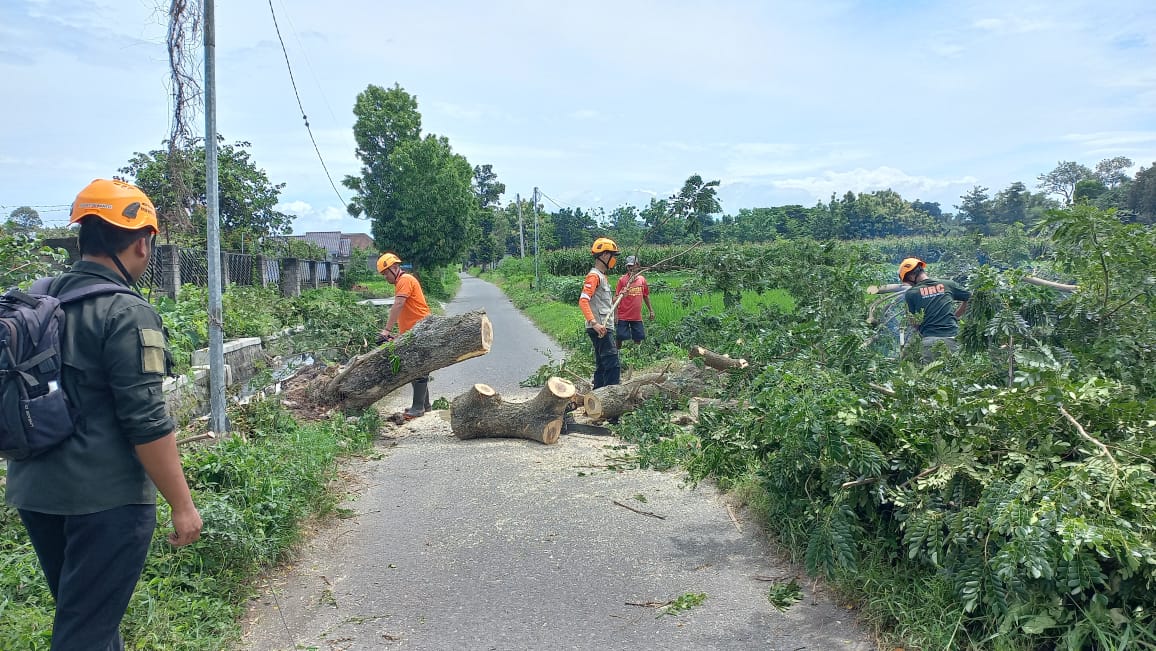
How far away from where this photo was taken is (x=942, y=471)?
3.43m

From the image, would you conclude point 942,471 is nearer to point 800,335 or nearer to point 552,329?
point 800,335

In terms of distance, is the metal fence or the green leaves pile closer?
the green leaves pile

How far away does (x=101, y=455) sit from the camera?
7.77ft

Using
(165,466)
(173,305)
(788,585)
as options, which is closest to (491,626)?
(788,585)

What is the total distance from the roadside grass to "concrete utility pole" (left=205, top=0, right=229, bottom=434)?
78 centimetres

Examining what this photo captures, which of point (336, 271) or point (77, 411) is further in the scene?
point (336, 271)

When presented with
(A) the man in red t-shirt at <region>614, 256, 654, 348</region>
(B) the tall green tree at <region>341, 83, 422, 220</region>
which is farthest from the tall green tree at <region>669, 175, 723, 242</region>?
(B) the tall green tree at <region>341, 83, 422, 220</region>

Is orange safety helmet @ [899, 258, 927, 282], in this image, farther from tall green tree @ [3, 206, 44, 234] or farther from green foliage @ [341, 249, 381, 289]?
green foliage @ [341, 249, 381, 289]

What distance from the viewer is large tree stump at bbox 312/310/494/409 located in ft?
25.4

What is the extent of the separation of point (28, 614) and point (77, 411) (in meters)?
1.40

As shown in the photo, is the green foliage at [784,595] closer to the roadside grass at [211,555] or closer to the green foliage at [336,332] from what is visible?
the roadside grass at [211,555]

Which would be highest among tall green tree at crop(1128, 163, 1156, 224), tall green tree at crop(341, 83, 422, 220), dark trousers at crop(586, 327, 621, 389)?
tall green tree at crop(341, 83, 422, 220)

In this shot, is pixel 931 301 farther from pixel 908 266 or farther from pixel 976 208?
pixel 976 208

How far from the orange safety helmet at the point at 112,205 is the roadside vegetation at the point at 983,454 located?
3.01 meters
